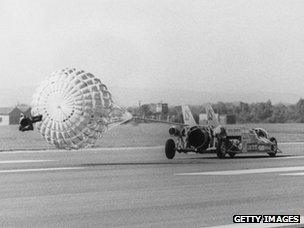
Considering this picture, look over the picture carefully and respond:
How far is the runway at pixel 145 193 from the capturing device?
1447 centimetres

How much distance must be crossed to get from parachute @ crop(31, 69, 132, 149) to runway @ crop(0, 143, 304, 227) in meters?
1.43

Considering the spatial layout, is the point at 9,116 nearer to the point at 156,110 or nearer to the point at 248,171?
the point at 156,110

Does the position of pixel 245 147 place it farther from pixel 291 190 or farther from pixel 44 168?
pixel 291 190

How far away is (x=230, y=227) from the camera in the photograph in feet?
44.2

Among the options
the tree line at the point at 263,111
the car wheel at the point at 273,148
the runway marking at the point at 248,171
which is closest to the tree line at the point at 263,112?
the tree line at the point at 263,111

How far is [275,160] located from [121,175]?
440 inches

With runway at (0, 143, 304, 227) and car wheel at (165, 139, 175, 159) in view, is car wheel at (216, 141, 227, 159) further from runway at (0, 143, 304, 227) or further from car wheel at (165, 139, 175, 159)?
runway at (0, 143, 304, 227)

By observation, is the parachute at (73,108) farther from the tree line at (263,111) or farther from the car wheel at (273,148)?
the tree line at (263,111)

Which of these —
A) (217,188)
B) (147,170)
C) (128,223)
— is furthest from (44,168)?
(128,223)

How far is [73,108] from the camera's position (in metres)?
29.7

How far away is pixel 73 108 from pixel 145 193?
1139cm

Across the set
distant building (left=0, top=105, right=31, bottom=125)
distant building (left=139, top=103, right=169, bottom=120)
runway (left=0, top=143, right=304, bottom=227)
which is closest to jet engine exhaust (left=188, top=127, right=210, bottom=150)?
runway (left=0, top=143, right=304, bottom=227)

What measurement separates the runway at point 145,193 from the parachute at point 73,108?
143cm

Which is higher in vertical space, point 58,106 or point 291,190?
point 58,106
